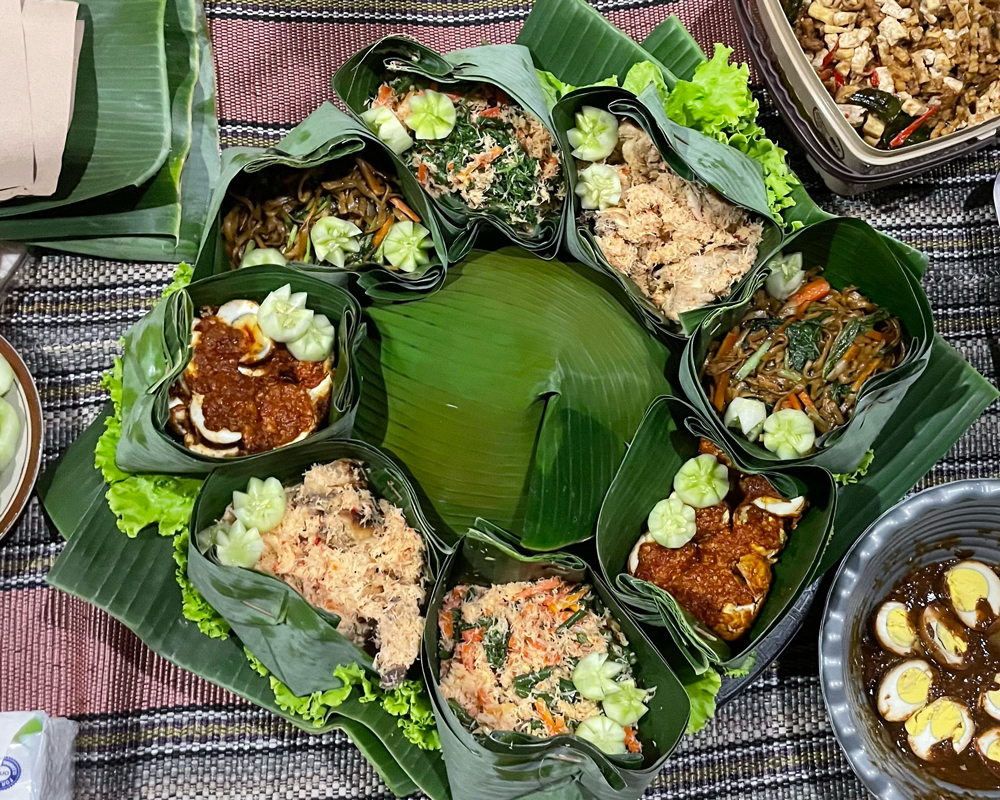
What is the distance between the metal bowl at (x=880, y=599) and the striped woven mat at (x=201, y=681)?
192mm

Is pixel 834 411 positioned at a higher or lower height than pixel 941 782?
higher

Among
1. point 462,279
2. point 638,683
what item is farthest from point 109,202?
point 638,683

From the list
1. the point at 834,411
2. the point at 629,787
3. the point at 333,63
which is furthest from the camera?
the point at 333,63

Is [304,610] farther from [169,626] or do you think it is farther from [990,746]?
[990,746]

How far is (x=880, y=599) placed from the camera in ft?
5.53

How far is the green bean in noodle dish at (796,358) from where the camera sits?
162 cm

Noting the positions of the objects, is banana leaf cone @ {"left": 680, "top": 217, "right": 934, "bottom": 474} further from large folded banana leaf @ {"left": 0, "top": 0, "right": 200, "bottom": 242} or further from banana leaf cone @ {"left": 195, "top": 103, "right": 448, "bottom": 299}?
large folded banana leaf @ {"left": 0, "top": 0, "right": 200, "bottom": 242}

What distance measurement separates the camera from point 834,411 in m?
1.63

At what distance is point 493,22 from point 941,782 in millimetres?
1908

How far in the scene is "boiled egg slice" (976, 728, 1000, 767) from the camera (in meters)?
1.65

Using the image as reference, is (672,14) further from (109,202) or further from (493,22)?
(109,202)

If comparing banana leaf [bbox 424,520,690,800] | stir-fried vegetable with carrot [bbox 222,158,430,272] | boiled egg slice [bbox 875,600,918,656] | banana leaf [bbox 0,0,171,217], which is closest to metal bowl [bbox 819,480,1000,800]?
boiled egg slice [bbox 875,600,918,656]

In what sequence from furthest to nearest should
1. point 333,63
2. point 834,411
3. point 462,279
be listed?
point 333,63 → point 462,279 → point 834,411

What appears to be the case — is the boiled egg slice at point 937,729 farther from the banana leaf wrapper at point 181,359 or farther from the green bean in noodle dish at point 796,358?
the banana leaf wrapper at point 181,359
